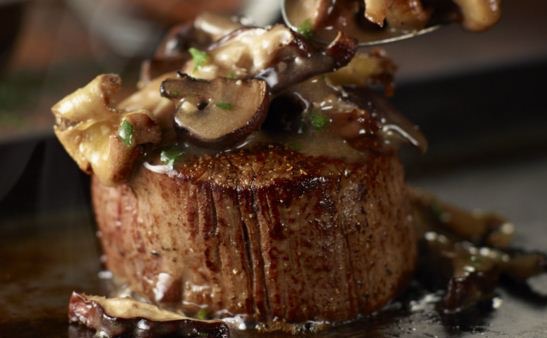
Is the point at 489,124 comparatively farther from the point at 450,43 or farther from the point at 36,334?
the point at 36,334

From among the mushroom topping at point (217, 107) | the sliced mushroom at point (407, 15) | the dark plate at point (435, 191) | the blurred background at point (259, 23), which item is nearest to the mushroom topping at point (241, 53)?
the mushroom topping at point (217, 107)

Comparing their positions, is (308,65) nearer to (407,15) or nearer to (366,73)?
(366,73)

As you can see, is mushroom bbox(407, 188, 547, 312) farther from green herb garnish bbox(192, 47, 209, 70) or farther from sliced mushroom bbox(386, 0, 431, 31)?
green herb garnish bbox(192, 47, 209, 70)

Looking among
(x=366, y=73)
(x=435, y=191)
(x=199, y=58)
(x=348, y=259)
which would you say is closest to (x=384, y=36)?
(x=366, y=73)

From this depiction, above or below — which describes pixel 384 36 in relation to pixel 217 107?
above

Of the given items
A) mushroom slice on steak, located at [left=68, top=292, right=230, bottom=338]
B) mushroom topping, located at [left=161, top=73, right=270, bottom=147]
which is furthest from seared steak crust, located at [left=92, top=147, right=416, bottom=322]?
mushroom slice on steak, located at [left=68, top=292, right=230, bottom=338]

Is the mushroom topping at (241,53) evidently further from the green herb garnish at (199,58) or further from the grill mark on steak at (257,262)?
the grill mark on steak at (257,262)
